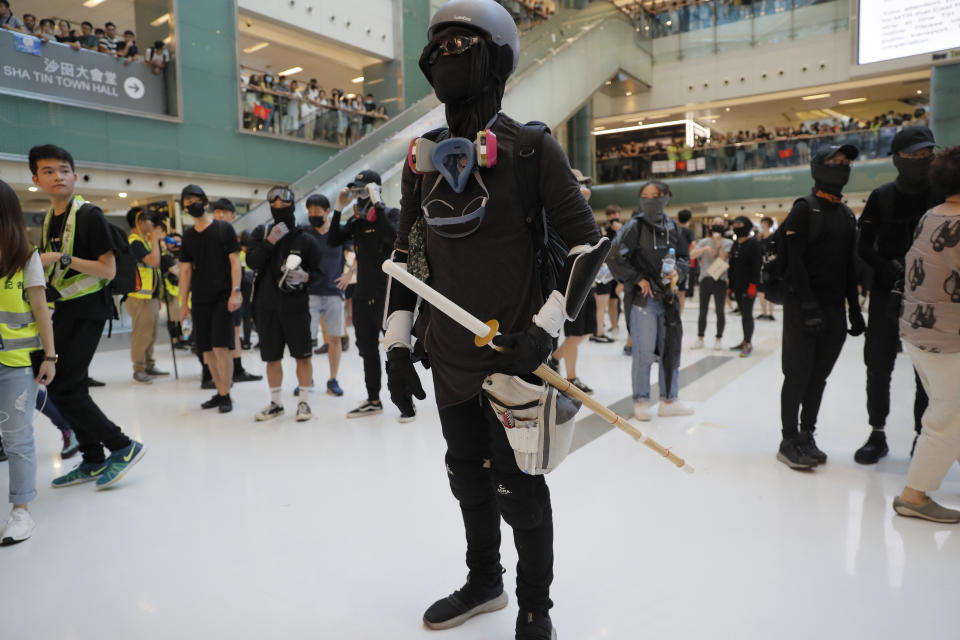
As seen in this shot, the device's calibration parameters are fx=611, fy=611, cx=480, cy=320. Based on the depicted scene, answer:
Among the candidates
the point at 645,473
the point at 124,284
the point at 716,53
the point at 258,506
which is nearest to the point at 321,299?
the point at 124,284

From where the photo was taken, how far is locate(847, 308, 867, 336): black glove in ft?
11.0

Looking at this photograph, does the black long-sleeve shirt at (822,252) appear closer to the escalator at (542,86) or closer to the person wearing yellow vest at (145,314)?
the person wearing yellow vest at (145,314)

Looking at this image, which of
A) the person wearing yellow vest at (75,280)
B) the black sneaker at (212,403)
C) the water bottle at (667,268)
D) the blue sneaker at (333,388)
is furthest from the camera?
the blue sneaker at (333,388)

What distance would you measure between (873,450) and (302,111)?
14581mm

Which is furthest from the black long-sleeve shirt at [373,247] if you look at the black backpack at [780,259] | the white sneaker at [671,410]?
the black backpack at [780,259]

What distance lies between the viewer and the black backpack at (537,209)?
5.49ft

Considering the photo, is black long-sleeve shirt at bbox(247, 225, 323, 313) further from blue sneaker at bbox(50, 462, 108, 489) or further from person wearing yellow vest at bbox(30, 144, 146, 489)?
blue sneaker at bbox(50, 462, 108, 489)

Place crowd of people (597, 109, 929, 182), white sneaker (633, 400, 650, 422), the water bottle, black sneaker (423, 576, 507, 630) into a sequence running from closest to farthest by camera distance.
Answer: black sneaker (423, 576, 507, 630), the water bottle, white sneaker (633, 400, 650, 422), crowd of people (597, 109, 929, 182)

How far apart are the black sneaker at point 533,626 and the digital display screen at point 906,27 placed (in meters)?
15.2

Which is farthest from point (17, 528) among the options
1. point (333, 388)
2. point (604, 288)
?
point (604, 288)

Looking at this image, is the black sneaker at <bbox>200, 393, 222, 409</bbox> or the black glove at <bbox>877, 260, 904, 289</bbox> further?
the black sneaker at <bbox>200, 393, 222, 409</bbox>


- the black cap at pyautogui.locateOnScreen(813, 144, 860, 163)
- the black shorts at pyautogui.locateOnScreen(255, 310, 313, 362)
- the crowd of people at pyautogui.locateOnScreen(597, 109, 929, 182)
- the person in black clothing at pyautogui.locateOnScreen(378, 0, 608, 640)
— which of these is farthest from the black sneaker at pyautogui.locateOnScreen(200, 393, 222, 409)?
the crowd of people at pyautogui.locateOnScreen(597, 109, 929, 182)

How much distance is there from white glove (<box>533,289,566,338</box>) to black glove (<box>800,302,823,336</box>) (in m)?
2.17

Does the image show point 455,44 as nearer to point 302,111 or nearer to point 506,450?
point 506,450
